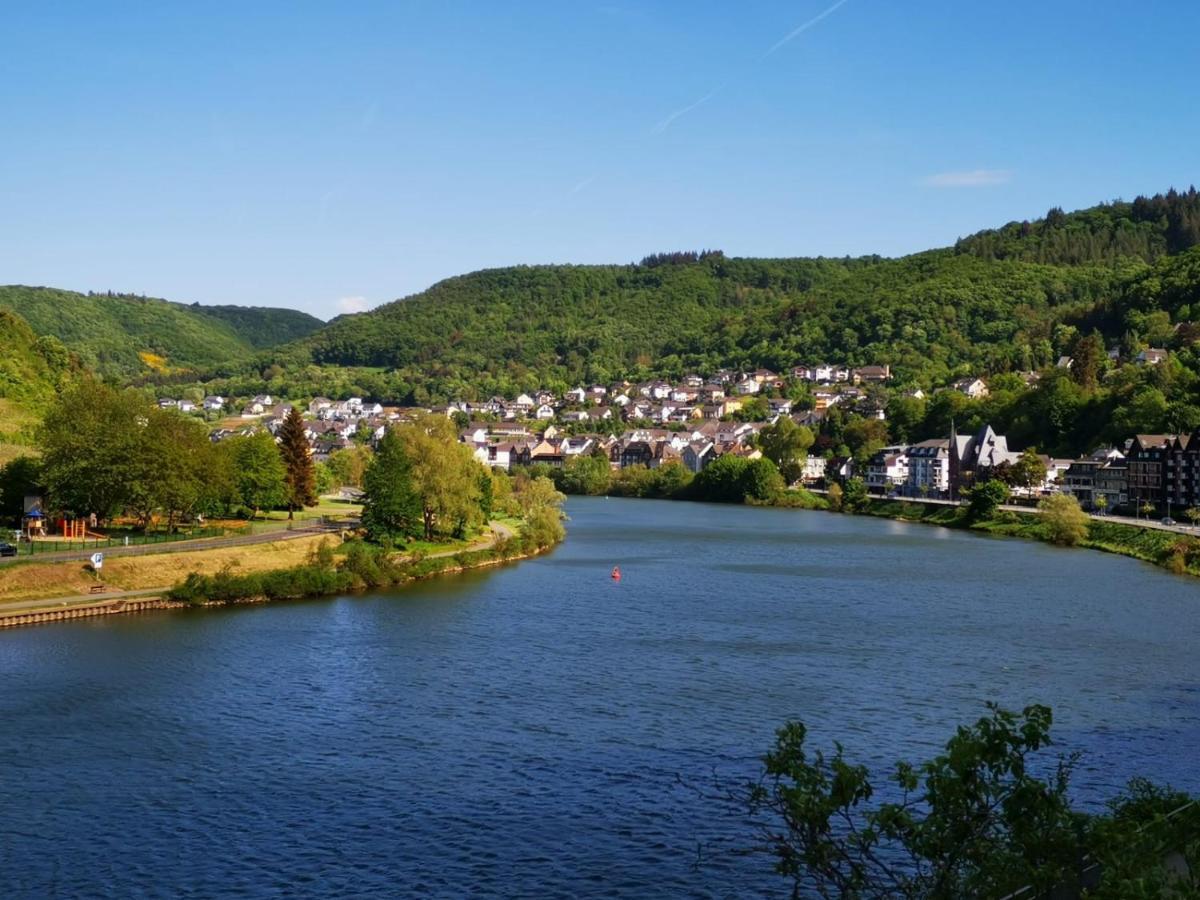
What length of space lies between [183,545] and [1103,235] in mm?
145890

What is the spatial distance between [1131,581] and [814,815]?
35.7 meters

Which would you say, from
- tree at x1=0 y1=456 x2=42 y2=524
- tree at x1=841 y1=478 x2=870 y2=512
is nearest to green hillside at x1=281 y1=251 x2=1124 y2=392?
tree at x1=841 y1=478 x2=870 y2=512

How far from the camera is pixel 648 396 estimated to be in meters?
144

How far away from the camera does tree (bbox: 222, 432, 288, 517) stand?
48.1 meters

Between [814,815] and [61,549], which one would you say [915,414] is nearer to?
[61,549]

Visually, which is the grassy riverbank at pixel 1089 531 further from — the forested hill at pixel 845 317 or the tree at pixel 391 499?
the forested hill at pixel 845 317

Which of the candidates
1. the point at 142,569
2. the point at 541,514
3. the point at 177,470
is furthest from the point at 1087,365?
the point at 142,569

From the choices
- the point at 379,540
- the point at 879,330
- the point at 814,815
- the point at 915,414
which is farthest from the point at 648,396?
the point at 814,815

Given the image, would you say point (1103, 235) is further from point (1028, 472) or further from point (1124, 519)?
point (1124, 519)

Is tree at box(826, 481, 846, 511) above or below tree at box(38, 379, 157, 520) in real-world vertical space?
below

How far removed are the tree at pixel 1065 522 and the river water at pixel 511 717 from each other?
15.0m

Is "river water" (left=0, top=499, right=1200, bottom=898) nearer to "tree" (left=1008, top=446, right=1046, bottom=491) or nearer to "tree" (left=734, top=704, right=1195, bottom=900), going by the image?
"tree" (left=734, top=704, right=1195, bottom=900)

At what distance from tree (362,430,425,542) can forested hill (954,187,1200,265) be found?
12477 cm

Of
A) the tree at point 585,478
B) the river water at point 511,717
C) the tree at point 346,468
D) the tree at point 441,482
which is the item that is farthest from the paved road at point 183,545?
the tree at point 585,478
